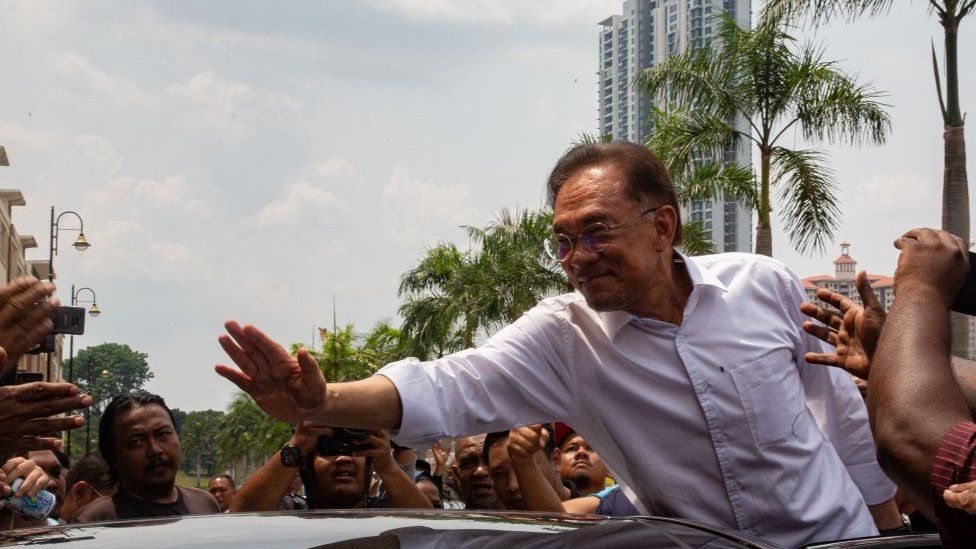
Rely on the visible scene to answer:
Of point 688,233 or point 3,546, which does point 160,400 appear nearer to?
point 3,546

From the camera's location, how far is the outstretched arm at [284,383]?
103 inches

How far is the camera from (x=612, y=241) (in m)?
3.17

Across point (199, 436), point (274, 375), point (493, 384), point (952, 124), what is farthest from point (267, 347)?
point (199, 436)

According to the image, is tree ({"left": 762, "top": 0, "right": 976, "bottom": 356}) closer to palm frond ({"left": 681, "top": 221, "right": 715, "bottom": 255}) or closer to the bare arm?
palm frond ({"left": 681, "top": 221, "right": 715, "bottom": 255})

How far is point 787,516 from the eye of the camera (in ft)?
9.43

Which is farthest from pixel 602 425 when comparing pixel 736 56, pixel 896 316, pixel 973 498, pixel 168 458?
pixel 736 56

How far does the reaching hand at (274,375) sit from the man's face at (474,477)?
131 inches

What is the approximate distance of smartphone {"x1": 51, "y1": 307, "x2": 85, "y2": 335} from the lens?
130 inches

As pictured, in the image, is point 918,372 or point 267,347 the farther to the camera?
point 267,347

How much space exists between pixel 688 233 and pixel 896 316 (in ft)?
57.7

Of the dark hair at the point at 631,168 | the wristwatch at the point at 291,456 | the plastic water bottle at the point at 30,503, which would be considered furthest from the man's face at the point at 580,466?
the dark hair at the point at 631,168

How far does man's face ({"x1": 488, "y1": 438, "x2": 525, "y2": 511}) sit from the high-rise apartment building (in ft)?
236

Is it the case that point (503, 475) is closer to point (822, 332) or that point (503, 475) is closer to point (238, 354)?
point (822, 332)

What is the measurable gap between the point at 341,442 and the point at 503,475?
1204 millimetres
